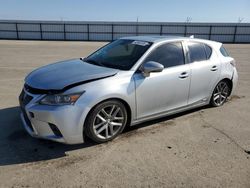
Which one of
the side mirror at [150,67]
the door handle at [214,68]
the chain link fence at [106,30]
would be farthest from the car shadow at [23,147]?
the chain link fence at [106,30]

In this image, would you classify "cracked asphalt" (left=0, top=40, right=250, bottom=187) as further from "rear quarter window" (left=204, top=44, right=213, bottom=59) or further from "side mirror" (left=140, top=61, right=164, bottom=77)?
"rear quarter window" (left=204, top=44, right=213, bottom=59)

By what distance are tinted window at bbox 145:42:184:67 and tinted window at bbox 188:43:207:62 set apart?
0.87ft

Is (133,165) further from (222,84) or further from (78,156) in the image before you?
(222,84)

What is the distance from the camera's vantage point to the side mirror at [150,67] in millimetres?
3984

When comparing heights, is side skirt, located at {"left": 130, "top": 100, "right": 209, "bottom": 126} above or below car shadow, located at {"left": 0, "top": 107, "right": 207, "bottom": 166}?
above

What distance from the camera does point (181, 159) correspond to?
3504 millimetres

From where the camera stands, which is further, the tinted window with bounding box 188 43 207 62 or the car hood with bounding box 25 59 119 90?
the tinted window with bounding box 188 43 207 62

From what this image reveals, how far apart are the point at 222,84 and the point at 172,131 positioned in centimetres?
200

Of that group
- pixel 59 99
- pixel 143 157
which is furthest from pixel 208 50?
pixel 59 99

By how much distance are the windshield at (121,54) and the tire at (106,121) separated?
2.28 feet

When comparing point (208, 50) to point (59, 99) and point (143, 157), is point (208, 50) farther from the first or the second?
point (59, 99)

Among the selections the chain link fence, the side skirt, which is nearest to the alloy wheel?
the side skirt

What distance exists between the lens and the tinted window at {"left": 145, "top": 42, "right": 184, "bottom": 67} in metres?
4.36

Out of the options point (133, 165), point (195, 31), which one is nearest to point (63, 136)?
point (133, 165)
